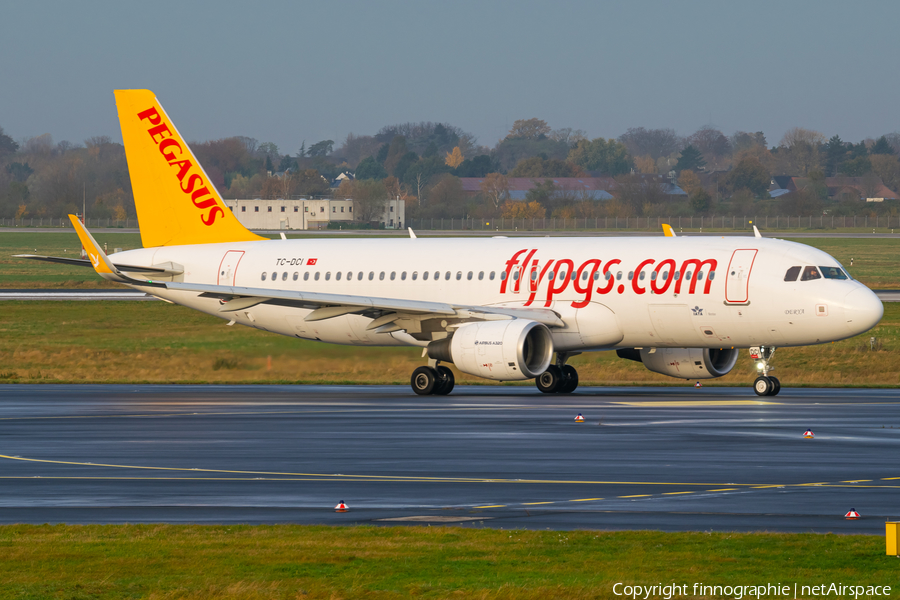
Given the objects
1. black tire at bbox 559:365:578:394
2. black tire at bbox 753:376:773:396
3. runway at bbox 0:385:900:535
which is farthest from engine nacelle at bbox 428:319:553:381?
black tire at bbox 753:376:773:396

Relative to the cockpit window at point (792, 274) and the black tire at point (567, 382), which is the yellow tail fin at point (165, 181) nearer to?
the black tire at point (567, 382)

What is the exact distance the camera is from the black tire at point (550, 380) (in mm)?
40062

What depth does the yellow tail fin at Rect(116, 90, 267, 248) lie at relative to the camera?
45.9 meters

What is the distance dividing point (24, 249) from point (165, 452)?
380ft

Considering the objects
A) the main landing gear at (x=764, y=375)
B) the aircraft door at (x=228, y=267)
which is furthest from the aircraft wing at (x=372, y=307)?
the main landing gear at (x=764, y=375)

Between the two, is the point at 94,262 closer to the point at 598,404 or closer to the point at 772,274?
the point at 598,404

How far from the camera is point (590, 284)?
38.4m

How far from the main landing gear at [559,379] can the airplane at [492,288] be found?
2.1 inches

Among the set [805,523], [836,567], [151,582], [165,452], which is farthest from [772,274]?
[151,582]

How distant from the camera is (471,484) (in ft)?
64.7

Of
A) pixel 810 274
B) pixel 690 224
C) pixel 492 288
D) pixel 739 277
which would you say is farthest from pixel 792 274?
pixel 690 224

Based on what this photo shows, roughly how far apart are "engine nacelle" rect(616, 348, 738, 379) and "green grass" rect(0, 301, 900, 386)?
4.01 meters

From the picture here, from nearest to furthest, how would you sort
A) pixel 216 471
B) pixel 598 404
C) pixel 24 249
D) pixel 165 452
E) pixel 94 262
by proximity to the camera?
pixel 216 471 < pixel 165 452 < pixel 598 404 < pixel 94 262 < pixel 24 249

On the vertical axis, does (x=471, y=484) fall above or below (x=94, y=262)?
below
